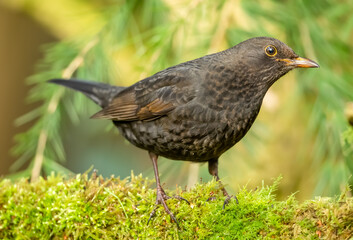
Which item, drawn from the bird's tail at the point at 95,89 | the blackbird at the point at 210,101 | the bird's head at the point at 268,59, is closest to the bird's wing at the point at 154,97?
the blackbird at the point at 210,101

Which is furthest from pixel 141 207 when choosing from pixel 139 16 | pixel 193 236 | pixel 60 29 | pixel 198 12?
pixel 60 29

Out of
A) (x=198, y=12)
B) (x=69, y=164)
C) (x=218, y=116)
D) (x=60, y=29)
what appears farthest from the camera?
(x=69, y=164)

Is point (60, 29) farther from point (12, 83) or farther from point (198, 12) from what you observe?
point (198, 12)

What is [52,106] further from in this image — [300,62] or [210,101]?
[300,62]

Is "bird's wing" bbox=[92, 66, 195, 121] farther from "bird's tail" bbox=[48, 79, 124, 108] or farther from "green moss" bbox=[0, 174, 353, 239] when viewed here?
"green moss" bbox=[0, 174, 353, 239]

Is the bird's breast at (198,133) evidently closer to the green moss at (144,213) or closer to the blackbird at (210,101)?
the blackbird at (210,101)

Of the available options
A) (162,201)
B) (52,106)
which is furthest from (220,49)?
(162,201)
